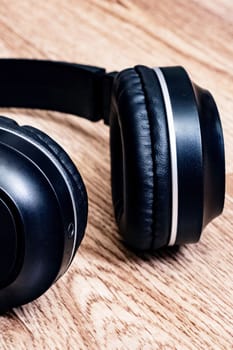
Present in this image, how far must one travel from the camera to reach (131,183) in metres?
0.96

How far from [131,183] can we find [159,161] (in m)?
0.05

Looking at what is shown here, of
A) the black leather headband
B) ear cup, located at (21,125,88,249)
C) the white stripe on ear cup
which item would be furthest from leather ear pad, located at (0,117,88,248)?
the black leather headband

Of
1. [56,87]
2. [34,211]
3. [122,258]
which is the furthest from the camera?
[56,87]

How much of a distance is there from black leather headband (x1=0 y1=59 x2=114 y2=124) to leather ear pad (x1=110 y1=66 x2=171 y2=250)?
A: 23cm

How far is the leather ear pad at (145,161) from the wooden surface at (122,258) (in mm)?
71

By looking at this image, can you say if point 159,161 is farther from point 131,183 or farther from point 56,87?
point 56,87

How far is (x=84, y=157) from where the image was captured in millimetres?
1271

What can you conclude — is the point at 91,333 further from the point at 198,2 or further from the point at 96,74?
the point at 198,2

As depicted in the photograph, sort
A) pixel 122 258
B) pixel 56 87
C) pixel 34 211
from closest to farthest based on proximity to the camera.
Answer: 1. pixel 34 211
2. pixel 122 258
3. pixel 56 87

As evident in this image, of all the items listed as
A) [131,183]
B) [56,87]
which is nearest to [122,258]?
[131,183]

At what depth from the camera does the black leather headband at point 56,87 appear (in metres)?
1.25

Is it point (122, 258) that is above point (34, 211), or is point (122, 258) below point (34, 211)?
below

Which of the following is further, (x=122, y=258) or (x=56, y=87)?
(x=56, y=87)

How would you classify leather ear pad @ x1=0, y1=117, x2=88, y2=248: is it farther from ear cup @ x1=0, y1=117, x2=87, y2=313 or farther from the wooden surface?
the wooden surface
